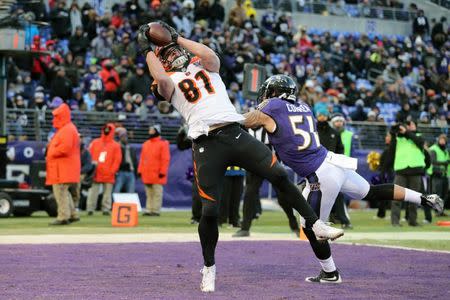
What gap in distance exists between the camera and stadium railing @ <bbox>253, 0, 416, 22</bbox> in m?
35.3

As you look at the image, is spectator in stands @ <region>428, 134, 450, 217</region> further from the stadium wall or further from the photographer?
the photographer

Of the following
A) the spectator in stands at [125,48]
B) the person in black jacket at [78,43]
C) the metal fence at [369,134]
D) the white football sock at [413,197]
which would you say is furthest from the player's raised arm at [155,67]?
the spectator in stands at [125,48]

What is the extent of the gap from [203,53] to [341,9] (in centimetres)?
2930

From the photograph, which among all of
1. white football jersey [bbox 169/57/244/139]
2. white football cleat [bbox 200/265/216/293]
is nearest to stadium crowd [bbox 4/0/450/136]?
white football jersey [bbox 169/57/244/139]

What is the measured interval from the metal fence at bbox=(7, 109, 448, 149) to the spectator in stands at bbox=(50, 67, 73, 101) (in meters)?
1.19

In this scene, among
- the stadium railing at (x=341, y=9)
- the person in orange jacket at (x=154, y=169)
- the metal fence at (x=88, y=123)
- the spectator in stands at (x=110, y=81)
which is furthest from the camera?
the stadium railing at (x=341, y=9)

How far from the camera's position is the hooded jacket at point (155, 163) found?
842 inches

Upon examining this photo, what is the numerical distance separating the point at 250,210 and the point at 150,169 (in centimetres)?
702

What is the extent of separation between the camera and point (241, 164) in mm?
8359

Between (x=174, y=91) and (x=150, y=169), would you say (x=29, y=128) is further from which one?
(x=174, y=91)

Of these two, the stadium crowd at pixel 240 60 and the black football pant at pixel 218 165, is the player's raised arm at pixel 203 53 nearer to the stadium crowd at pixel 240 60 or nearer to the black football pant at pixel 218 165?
the black football pant at pixel 218 165

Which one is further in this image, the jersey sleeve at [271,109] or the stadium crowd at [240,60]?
the stadium crowd at [240,60]

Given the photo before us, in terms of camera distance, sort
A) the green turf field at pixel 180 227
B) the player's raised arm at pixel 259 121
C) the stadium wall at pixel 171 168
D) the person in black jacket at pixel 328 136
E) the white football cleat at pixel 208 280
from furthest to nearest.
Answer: the stadium wall at pixel 171 168
the person in black jacket at pixel 328 136
the green turf field at pixel 180 227
the player's raised arm at pixel 259 121
the white football cleat at pixel 208 280

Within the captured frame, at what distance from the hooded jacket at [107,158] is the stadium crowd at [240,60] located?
244 cm
